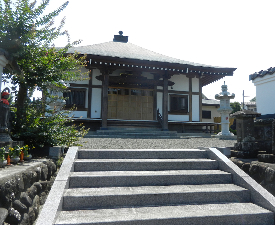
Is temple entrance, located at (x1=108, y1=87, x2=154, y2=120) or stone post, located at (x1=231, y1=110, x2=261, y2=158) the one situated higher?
temple entrance, located at (x1=108, y1=87, x2=154, y2=120)

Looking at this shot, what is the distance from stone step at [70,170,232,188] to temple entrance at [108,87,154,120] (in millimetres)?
8881

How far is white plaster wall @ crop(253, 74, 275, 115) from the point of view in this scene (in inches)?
203

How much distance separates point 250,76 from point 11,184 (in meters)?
5.57

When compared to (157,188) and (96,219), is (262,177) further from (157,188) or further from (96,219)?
(96,219)

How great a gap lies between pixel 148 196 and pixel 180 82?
10.8 m

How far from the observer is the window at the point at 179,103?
13.2 meters

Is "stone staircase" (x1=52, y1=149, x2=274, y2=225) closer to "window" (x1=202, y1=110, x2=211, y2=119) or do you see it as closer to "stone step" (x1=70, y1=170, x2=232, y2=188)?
"stone step" (x1=70, y1=170, x2=232, y2=188)

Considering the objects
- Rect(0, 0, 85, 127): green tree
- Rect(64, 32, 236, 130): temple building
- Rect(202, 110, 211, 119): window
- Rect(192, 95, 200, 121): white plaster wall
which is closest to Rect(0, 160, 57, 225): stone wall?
Rect(0, 0, 85, 127): green tree

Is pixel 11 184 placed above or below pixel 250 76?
below

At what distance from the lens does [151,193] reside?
329cm

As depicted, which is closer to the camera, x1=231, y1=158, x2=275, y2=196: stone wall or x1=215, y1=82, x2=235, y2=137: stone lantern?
x1=231, y1=158, x2=275, y2=196: stone wall

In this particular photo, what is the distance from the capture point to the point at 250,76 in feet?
18.7

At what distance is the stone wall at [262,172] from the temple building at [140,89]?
7.18m

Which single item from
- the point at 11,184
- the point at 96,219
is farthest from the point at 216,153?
the point at 11,184
